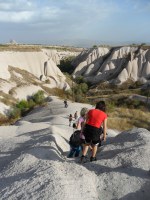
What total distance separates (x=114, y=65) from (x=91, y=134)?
77.1 meters

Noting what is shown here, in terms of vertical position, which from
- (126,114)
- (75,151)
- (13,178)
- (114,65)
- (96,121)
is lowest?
(114,65)

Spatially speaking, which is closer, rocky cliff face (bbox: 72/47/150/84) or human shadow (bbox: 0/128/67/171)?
human shadow (bbox: 0/128/67/171)

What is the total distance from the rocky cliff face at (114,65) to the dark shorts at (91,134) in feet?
222

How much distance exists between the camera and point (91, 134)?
11617 millimetres

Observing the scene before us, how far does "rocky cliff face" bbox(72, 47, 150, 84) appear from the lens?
81.4 meters

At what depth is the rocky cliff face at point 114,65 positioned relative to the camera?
267 feet

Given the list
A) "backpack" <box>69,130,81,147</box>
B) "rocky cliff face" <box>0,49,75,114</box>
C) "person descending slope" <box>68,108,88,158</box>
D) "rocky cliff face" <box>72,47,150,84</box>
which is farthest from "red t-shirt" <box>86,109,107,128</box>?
"rocky cliff face" <box>72,47,150,84</box>

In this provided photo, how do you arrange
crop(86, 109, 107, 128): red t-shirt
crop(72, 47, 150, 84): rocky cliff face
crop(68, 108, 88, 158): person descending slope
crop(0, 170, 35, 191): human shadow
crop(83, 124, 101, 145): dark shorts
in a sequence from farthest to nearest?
crop(72, 47, 150, 84): rocky cliff face, crop(68, 108, 88, 158): person descending slope, crop(83, 124, 101, 145): dark shorts, crop(86, 109, 107, 128): red t-shirt, crop(0, 170, 35, 191): human shadow

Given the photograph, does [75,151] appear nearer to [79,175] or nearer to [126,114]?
[79,175]

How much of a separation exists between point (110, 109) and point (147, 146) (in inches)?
1130

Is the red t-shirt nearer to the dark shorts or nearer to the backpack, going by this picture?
the dark shorts

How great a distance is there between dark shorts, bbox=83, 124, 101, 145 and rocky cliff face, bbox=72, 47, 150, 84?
222 feet

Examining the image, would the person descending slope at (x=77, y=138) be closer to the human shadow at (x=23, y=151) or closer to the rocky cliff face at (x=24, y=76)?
the human shadow at (x=23, y=151)

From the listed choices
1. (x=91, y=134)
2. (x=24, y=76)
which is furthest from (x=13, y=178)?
(x=24, y=76)
